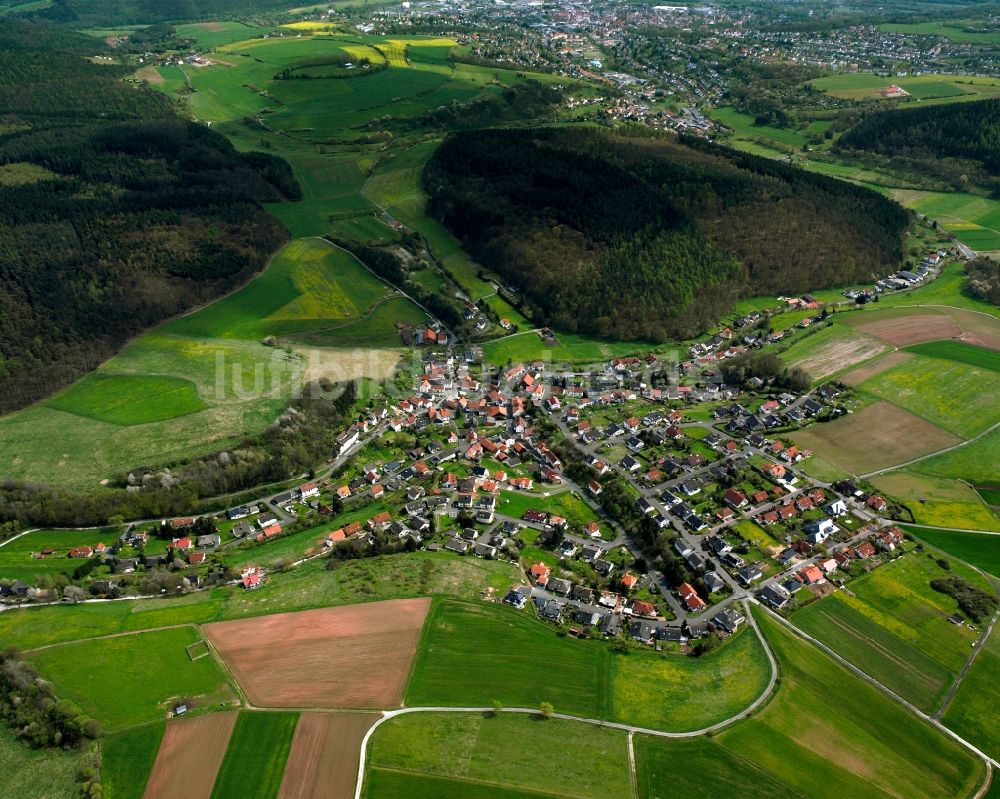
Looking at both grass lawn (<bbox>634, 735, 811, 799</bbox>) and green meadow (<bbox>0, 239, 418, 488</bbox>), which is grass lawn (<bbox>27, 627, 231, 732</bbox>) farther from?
grass lawn (<bbox>634, 735, 811, 799</bbox>)

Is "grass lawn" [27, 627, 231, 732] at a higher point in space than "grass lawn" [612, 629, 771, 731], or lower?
lower

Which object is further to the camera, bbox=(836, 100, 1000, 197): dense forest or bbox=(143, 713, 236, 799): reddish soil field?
bbox=(836, 100, 1000, 197): dense forest

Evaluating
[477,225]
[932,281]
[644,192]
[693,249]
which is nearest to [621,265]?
[693,249]

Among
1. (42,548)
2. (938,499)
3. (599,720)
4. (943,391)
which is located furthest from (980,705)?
(42,548)

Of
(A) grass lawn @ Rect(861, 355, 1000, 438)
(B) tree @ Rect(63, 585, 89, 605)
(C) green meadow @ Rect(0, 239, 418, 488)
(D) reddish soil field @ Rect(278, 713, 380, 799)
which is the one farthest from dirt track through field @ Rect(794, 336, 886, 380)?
(B) tree @ Rect(63, 585, 89, 605)

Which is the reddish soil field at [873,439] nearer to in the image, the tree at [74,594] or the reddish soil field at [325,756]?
the reddish soil field at [325,756]

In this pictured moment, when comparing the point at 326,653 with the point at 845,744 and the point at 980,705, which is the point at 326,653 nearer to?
the point at 845,744
